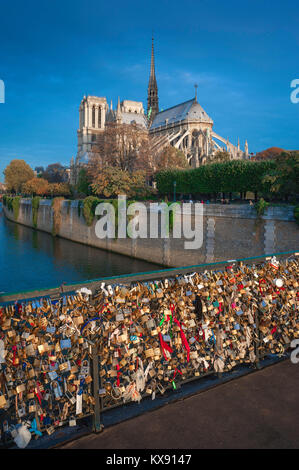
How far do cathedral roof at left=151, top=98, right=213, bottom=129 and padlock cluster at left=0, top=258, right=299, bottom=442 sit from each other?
65.9 meters

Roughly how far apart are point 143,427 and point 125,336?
2.65 feet

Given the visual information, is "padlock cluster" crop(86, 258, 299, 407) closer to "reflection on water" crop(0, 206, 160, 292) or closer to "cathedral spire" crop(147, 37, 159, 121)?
"reflection on water" crop(0, 206, 160, 292)

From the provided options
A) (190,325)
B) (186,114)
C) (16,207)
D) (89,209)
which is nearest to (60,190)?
(16,207)

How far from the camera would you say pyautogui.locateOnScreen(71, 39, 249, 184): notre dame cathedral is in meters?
59.1

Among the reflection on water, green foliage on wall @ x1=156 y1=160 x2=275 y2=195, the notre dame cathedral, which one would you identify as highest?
the notre dame cathedral

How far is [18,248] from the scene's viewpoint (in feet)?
112

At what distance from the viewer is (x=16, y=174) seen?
8569 cm

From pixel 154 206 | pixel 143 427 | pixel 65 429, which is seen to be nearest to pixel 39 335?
pixel 65 429

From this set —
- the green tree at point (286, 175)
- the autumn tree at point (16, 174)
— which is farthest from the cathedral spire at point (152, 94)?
the green tree at point (286, 175)

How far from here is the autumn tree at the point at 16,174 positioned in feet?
279

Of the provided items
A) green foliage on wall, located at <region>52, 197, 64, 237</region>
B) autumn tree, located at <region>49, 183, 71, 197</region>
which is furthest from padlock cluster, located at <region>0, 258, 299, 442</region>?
autumn tree, located at <region>49, 183, 71, 197</region>

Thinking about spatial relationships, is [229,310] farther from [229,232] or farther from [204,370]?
[229,232]

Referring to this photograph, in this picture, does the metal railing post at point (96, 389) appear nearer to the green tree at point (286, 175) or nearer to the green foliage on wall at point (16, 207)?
the green tree at point (286, 175)
